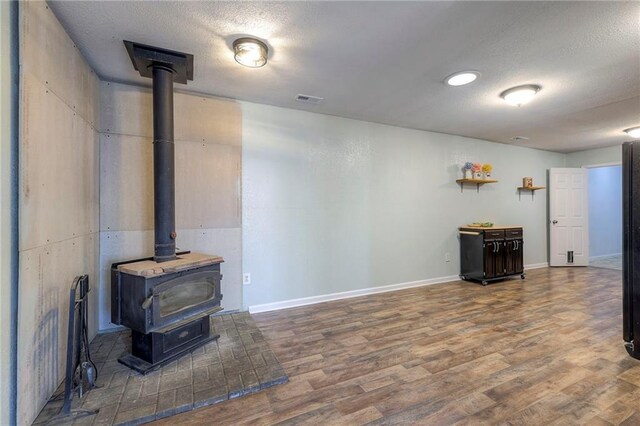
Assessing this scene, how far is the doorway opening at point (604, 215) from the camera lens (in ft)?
21.5

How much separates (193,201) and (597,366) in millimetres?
3786

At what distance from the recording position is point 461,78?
2701 mm

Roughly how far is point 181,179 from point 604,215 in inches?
354

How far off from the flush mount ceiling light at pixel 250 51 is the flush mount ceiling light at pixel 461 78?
172 cm

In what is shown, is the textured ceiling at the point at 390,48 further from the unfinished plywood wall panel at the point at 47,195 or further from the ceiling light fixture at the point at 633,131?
the ceiling light fixture at the point at 633,131

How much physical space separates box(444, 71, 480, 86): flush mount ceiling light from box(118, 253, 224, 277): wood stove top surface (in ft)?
8.99

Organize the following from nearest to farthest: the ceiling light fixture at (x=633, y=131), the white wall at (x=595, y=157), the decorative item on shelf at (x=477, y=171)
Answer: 1. the ceiling light fixture at (x=633, y=131)
2. the decorative item on shelf at (x=477, y=171)
3. the white wall at (x=595, y=157)

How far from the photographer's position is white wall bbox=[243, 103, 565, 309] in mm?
3420

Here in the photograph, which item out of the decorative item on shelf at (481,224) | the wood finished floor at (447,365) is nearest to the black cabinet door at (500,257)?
the decorative item on shelf at (481,224)

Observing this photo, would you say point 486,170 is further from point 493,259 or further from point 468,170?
point 493,259

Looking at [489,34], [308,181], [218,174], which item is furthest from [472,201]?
[218,174]

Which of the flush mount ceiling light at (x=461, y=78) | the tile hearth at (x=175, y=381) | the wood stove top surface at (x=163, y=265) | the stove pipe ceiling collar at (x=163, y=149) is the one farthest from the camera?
the flush mount ceiling light at (x=461, y=78)

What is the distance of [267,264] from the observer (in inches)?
135

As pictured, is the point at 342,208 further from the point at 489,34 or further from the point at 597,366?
the point at 597,366
